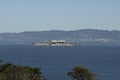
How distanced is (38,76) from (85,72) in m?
4.13

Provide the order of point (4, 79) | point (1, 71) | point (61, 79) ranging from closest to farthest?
point (4, 79)
point (1, 71)
point (61, 79)

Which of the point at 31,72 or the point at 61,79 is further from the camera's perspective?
the point at 61,79

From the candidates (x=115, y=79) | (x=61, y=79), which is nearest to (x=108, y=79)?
(x=115, y=79)

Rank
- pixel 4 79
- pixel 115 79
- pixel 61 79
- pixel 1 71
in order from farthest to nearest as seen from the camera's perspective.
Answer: pixel 115 79 → pixel 61 79 → pixel 1 71 → pixel 4 79

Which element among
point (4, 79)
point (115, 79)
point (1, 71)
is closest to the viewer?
point (4, 79)

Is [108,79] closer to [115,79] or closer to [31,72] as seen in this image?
[115,79]

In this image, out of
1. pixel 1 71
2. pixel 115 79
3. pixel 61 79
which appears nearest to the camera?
pixel 1 71

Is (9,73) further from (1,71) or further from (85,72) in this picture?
(85,72)

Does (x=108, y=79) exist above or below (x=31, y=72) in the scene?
below

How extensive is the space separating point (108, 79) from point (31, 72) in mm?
38478

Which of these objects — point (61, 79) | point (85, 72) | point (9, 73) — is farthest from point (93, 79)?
point (61, 79)

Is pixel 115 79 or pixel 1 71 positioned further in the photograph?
pixel 115 79

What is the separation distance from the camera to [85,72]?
1427 inches

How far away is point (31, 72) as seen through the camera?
36594 mm
